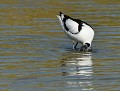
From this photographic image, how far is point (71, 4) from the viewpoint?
82.0 feet

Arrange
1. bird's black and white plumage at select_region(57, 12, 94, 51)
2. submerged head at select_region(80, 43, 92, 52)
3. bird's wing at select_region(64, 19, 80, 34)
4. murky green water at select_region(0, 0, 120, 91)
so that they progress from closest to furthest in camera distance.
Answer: murky green water at select_region(0, 0, 120, 91) < submerged head at select_region(80, 43, 92, 52) < bird's black and white plumage at select_region(57, 12, 94, 51) < bird's wing at select_region(64, 19, 80, 34)

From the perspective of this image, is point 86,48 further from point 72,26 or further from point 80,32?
point 72,26

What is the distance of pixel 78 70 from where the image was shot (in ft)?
46.5

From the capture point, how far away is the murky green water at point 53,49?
12844 millimetres

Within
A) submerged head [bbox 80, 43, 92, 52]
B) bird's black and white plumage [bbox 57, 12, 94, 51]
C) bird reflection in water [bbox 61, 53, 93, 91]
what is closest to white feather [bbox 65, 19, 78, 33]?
bird's black and white plumage [bbox 57, 12, 94, 51]

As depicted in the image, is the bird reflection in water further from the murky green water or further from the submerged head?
the submerged head

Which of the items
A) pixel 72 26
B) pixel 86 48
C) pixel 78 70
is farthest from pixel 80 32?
pixel 78 70

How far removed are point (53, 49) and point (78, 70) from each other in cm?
282

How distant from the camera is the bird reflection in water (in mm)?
12680

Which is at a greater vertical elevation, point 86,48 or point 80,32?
point 80,32

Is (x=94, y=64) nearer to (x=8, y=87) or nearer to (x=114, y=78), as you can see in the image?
(x=114, y=78)

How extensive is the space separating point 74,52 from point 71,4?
8097mm

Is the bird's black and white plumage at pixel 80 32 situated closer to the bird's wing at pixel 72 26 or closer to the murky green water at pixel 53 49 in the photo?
the bird's wing at pixel 72 26

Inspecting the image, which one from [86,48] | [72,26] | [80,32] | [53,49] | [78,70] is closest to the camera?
[78,70]
